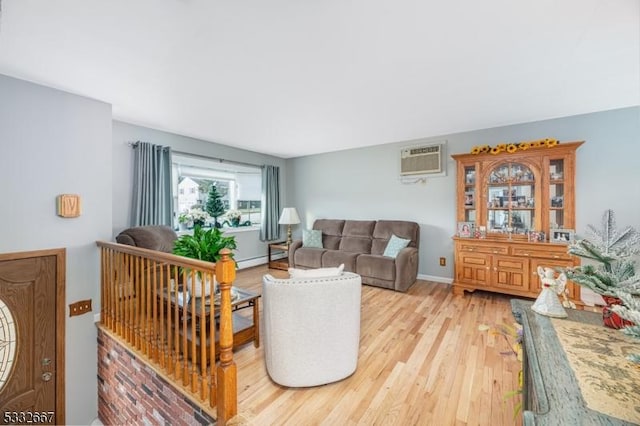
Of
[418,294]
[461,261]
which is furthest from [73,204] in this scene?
[461,261]

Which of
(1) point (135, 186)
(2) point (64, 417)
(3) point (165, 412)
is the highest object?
(1) point (135, 186)

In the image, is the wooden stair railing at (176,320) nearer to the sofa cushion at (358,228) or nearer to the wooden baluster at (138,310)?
Answer: the wooden baluster at (138,310)

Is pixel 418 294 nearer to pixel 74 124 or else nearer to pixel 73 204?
pixel 73 204

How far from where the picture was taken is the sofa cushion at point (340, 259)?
14.0 ft

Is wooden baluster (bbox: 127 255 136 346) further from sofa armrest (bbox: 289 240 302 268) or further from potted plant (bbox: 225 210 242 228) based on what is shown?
sofa armrest (bbox: 289 240 302 268)

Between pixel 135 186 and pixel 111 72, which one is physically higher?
pixel 111 72

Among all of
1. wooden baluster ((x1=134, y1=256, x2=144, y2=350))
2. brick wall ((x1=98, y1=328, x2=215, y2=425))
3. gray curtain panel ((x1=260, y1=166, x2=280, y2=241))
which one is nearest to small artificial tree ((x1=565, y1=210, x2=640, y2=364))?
brick wall ((x1=98, y1=328, x2=215, y2=425))

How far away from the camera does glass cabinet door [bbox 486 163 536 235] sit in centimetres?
A: 353

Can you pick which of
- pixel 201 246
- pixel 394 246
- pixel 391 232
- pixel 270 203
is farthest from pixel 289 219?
pixel 201 246

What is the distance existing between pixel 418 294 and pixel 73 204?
165 inches

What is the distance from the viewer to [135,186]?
3576 millimetres

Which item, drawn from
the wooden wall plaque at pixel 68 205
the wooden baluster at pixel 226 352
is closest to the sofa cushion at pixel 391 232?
the wooden baluster at pixel 226 352

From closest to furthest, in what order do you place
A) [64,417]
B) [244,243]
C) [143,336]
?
[143,336] → [64,417] → [244,243]

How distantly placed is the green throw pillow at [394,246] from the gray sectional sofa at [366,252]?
0.10 meters
